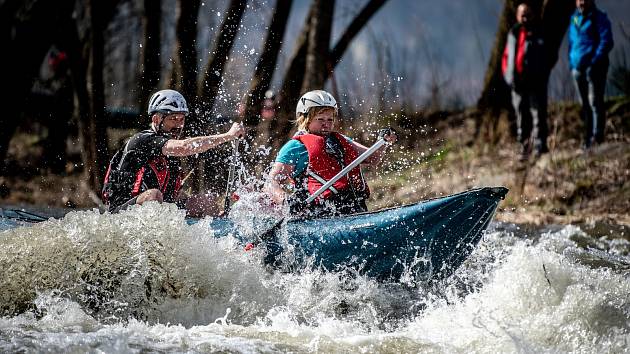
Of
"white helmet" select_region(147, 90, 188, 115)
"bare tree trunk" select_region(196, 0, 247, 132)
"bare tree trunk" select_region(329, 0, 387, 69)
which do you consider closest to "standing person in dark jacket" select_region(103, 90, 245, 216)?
"white helmet" select_region(147, 90, 188, 115)

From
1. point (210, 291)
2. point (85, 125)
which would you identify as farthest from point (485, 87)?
point (210, 291)

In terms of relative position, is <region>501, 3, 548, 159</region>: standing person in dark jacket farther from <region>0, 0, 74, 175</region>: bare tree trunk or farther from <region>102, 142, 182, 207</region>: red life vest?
<region>0, 0, 74, 175</region>: bare tree trunk

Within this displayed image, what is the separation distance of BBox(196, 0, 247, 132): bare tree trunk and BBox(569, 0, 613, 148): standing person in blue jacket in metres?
5.03

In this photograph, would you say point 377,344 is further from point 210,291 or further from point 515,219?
point 515,219

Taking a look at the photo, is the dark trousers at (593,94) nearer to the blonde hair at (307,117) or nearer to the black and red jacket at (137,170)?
the blonde hair at (307,117)

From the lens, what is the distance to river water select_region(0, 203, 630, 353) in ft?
18.7

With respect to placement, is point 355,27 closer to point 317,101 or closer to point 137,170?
point 317,101

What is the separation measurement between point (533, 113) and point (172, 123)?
248 inches

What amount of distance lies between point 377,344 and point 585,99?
7503mm

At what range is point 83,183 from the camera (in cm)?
1628

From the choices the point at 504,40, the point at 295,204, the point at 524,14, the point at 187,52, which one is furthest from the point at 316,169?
the point at 504,40

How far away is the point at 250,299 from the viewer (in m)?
6.57

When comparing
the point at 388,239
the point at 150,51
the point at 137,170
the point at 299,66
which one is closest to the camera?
the point at 388,239

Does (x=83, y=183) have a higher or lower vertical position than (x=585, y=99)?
lower
